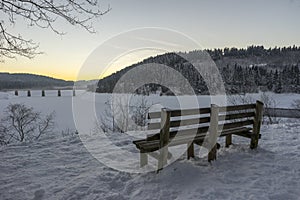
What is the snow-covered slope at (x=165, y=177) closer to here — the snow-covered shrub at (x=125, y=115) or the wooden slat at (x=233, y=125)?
the wooden slat at (x=233, y=125)

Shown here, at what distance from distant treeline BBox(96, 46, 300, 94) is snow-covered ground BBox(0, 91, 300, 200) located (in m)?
7.18

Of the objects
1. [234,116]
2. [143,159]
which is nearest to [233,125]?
[234,116]

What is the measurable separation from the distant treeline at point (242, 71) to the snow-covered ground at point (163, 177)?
7176 millimetres

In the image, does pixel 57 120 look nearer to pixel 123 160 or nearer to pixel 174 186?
pixel 123 160

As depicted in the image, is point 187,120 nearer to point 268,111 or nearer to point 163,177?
point 163,177

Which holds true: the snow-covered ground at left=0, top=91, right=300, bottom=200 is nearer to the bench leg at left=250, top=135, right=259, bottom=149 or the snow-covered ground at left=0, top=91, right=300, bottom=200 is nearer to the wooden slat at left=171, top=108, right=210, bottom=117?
the bench leg at left=250, top=135, right=259, bottom=149

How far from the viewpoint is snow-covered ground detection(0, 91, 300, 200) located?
3316 millimetres

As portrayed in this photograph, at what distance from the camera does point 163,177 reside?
3791 millimetres

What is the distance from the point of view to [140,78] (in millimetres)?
16203

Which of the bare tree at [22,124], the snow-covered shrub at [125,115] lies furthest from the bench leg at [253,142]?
the bare tree at [22,124]

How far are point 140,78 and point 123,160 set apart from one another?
38.4ft

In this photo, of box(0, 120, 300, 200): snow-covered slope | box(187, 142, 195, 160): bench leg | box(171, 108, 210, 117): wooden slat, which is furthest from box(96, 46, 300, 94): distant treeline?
box(0, 120, 300, 200): snow-covered slope

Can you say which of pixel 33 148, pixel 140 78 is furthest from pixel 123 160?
pixel 140 78

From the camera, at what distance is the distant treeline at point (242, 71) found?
61.4 ft
